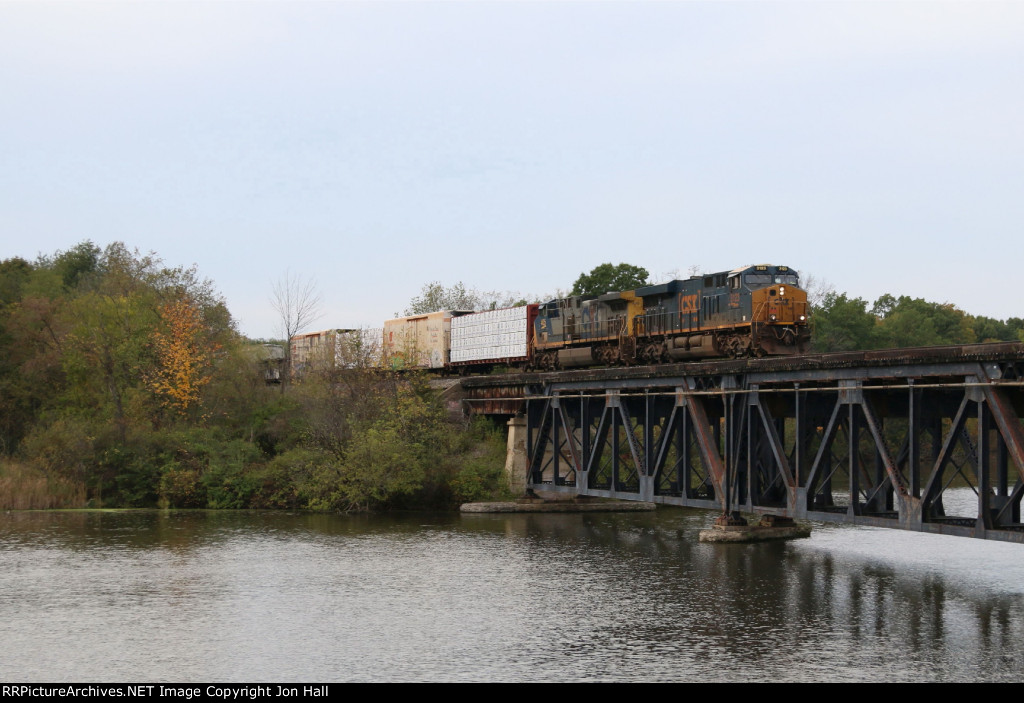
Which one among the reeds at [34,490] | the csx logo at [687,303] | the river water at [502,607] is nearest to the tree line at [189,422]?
the reeds at [34,490]

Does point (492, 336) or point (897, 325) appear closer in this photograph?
point (492, 336)

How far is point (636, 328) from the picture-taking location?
48.7 metres

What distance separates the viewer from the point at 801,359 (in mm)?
31656

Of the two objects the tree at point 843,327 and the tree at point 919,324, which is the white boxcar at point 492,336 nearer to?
the tree at point 843,327

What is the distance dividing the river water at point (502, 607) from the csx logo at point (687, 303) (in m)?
9.45

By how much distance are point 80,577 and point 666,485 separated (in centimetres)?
3146

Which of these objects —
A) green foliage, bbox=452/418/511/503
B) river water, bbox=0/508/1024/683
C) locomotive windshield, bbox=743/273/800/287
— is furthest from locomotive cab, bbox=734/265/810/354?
green foliage, bbox=452/418/511/503

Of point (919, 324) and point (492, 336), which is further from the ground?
point (919, 324)

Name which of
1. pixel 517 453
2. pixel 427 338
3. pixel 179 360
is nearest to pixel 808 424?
pixel 517 453

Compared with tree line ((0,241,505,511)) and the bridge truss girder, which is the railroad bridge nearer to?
the bridge truss girder

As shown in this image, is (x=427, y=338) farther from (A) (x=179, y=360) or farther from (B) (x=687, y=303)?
(B) (x=687, y=303)

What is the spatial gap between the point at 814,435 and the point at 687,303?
9670mm

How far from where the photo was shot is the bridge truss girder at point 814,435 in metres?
25.5

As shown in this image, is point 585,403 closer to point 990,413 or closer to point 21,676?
point 990,413
